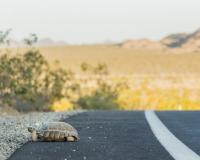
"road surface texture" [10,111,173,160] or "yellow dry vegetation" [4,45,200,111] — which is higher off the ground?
"road surface texture" [10,111,173,160]

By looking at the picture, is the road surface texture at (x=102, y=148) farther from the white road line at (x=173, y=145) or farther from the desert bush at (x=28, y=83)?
the desert bush at (x=28, y=83)

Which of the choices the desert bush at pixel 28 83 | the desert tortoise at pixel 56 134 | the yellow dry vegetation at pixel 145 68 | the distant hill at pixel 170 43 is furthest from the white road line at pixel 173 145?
the distant hill at pixel 170 43

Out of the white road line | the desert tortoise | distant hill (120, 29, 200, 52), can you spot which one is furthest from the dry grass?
the desert tortoise

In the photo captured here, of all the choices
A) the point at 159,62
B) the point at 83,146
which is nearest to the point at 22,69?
the point at 83,146

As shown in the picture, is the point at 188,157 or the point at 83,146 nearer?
the point at 188,157

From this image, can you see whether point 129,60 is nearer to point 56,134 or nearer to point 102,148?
point 56,134

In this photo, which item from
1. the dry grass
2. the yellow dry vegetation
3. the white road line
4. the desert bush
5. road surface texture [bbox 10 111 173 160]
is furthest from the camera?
the dry grass

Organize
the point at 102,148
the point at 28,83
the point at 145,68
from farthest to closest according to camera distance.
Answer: the point at 145,68 < the point at 28,83 < the point at 102,148

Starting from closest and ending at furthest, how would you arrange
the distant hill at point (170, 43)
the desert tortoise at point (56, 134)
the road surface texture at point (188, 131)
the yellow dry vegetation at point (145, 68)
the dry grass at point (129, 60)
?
the road surface texture at point (188, 131)
the desert tortoise at point (56, 134)
the yellow dry vegetation at point (145, 68)
the dry grass at point (129, 60)
the distant hill at point (170, 43)

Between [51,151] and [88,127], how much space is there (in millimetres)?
5851

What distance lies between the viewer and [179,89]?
66.6 meters

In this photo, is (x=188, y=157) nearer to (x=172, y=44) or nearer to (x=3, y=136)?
(x=3, y=136)

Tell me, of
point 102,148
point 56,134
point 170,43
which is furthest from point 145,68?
point 102,148

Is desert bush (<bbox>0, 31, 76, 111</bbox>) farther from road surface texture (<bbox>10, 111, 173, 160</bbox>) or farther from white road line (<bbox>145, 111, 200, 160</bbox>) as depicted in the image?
road surface texture (<bbox>10, 111, 173, 160</bbox>)
